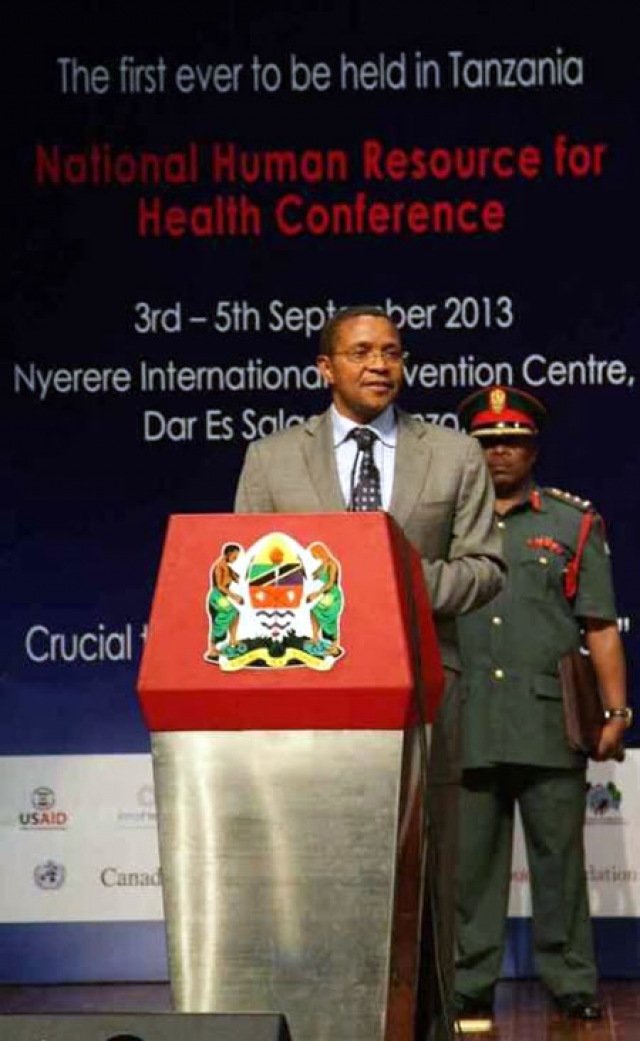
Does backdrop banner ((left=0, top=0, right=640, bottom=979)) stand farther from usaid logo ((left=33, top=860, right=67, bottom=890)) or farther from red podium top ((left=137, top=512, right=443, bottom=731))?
red podium top ((left=137, top=512, right=443, bottom=731))

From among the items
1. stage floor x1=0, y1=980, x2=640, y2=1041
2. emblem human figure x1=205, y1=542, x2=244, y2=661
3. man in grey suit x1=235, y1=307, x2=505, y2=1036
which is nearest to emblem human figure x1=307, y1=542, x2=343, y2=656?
emblem human figure x1=205, y1=542, x2=244, y2=661

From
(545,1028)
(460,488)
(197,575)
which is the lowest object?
(545,1028)

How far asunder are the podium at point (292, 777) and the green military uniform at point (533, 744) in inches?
100.0

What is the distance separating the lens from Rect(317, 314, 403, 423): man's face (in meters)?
4.00

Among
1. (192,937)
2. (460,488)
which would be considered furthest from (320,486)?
(192,937)

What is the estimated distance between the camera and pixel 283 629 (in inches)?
131

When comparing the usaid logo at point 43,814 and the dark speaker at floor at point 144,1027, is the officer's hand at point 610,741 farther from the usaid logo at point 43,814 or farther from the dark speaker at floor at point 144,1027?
the dark speaker at floor at point 144,1027

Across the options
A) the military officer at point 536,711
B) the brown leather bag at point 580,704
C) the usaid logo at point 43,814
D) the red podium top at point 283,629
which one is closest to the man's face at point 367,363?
the red podium top at point 283,629

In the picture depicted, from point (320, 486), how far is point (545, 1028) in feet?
7.49

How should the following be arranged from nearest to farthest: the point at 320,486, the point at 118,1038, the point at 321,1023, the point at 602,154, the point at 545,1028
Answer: the point at 118,1038 < the point at 321,1023 < the point at 320,486 < the point at 545,1028 < the point at 602,154

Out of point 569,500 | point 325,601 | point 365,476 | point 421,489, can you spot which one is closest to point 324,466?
point 365,476

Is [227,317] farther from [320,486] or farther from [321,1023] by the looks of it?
[321,1023]

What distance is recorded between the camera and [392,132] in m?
6.66

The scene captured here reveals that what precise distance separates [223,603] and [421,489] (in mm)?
794
